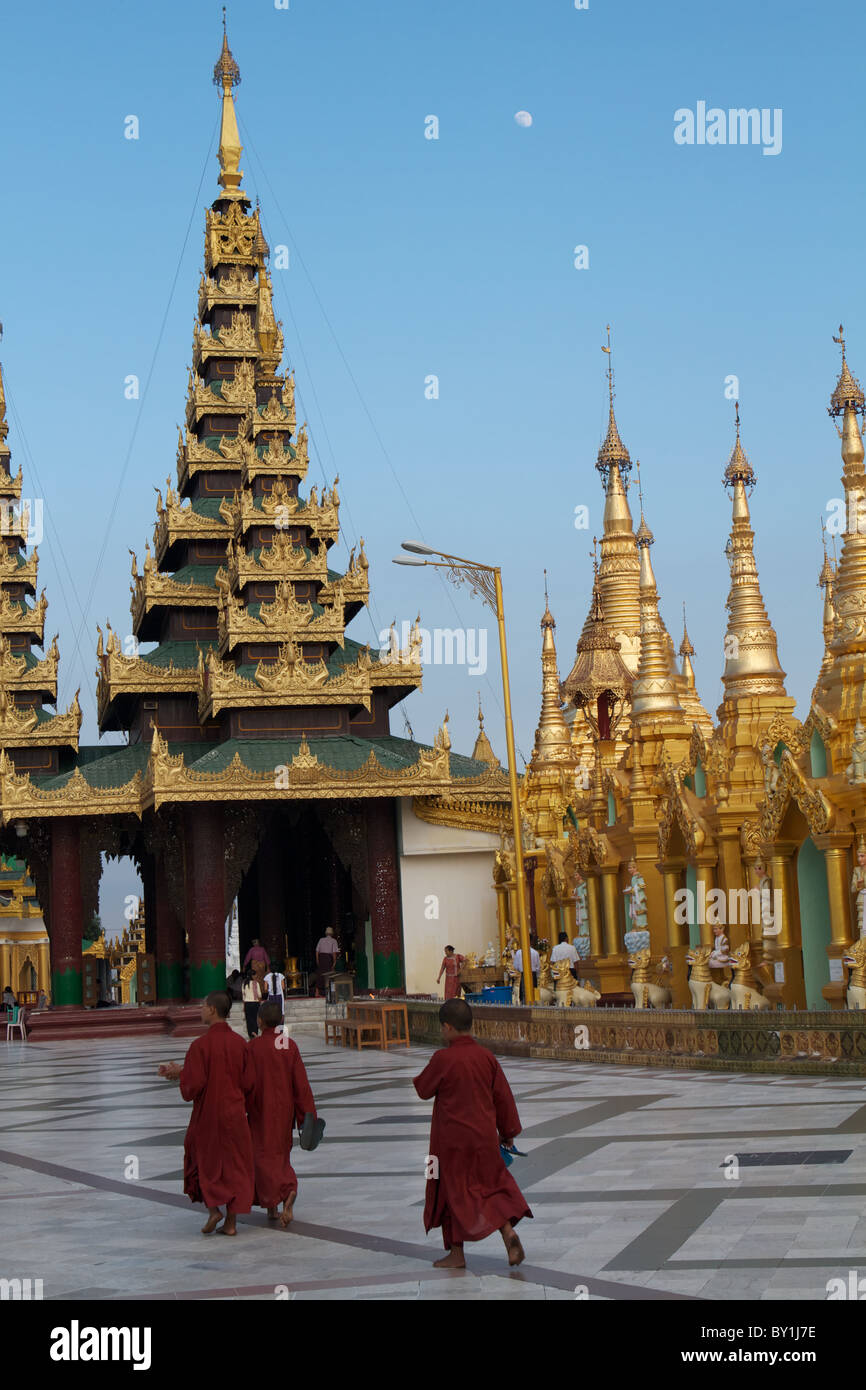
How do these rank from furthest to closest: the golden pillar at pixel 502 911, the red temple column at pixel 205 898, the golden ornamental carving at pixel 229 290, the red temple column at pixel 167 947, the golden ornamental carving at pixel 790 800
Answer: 1. the golden ornamental carving at pixel 229 290
2. the red temple column at pixel 167 947
3. the golden pillar at pixel 502 911
4. the red temple column at pixel 205 898
5. the golden ornamental carving at pixel 790 800

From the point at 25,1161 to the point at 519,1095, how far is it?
5.16 meters

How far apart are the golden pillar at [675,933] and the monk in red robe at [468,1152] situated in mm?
16364

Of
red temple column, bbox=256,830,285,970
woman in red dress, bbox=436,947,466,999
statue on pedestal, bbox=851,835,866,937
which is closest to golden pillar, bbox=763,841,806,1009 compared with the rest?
statue on pedestal, bbox=851,835,866,937

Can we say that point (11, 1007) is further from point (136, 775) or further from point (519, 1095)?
point (519, 1095)

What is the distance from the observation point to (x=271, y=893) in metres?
39.7

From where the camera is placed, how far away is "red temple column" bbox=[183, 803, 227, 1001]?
1294 inches

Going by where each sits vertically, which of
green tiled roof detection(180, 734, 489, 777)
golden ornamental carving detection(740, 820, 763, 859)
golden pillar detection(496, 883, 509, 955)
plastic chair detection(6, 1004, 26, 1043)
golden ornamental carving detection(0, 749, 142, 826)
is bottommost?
plastic chair detection(6, 1004, 26, 1043)

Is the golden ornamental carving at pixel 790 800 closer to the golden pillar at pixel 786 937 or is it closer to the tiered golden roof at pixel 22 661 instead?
the golden pillar at pixel 786 937

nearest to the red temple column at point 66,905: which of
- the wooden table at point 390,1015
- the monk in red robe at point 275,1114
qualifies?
the wooden table at point 390,1015

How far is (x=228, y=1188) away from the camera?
9.59 meters

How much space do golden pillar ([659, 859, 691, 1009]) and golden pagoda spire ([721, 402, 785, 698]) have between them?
2832mm

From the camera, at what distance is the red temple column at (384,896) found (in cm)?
3397

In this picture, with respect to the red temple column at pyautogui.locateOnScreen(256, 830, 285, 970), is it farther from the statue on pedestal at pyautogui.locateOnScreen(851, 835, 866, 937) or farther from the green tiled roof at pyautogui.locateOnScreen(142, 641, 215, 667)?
the statue on pedestal at pyautogui.locateOnScreen(851, 835, 866, 937)

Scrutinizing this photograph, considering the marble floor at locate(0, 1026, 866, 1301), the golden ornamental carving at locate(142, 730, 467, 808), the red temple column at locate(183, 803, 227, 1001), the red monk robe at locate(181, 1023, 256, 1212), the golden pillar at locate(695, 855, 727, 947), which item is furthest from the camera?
the red temple column at locate(183, 803, 227, 1001)
